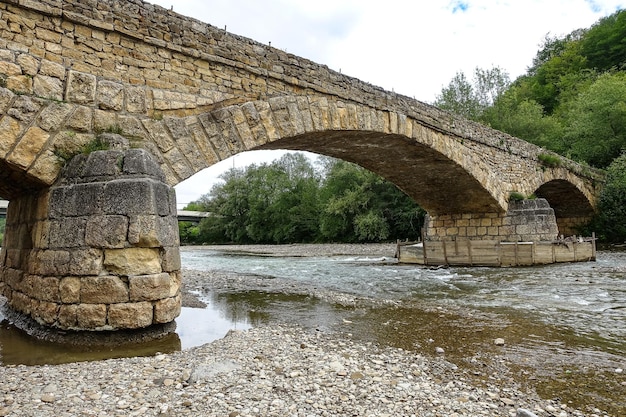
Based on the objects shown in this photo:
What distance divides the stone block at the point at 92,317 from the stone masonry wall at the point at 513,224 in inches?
527

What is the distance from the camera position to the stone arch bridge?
166 inches

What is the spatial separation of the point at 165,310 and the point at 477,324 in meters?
3.84

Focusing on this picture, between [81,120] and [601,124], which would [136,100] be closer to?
[81,120]

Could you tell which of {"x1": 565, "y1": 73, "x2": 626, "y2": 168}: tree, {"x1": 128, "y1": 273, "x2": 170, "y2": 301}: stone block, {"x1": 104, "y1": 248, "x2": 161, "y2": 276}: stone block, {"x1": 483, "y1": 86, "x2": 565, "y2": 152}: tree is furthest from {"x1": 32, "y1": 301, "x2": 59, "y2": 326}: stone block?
{"x1": 483, "y1": 86, "x2": 565, "y2": 152}: tree

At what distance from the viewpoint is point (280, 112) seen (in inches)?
289

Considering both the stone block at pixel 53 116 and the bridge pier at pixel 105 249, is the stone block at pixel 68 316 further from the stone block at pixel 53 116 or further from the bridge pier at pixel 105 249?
the stone block at pixel 53 116

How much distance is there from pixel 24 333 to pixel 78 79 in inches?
122

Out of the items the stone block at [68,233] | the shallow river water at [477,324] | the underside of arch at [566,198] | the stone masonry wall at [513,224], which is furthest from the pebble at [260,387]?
the underside of arch at [566,198]

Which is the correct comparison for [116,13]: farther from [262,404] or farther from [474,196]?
[474,196]

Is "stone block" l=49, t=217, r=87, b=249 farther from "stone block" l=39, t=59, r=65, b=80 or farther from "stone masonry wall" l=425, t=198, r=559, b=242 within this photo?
"stone masonry wall" l=425, t=198, r=559, b=242

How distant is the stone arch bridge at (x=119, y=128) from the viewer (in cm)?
421

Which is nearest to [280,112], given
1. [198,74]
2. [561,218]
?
[198,74]

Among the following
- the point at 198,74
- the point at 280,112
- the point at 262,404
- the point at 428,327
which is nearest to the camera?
the point at 262,404

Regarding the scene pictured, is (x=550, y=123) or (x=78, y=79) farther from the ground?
(x=550, y=123)
